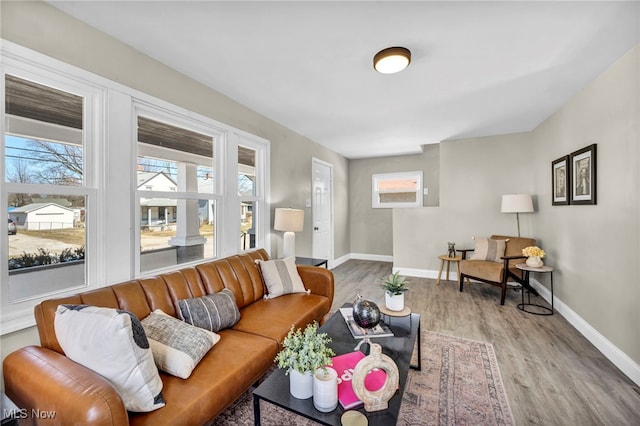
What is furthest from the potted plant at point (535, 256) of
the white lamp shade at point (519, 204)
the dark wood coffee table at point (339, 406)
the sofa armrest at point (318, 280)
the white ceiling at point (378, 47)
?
the sofa armrest at point (318, 280)

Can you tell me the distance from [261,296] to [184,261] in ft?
2.60

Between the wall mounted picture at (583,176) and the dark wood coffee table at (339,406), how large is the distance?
2066mm

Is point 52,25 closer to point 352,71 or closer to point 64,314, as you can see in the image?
point 64,314

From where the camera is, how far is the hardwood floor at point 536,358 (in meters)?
1.65

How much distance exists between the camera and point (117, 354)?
1.11 m

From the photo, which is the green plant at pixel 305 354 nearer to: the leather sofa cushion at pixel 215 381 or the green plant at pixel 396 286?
the leather sofa cushion at pixel 215 381

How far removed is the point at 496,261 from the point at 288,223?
2983 millimetres

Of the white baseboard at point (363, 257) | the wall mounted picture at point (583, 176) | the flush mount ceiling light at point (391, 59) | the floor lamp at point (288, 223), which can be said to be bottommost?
the white baseboard at point (363, 257)

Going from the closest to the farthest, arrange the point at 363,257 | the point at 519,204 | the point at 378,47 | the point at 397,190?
the point at 378,47
the point at 519,204
the point at 397,190
the point at 363,257

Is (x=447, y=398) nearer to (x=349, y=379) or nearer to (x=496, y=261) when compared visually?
(x=349, y=379)

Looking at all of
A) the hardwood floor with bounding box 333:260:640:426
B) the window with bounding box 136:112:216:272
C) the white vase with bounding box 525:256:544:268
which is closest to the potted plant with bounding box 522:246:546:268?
the white vase with bounding box 525:256:544:268

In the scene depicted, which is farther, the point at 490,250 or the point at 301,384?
the point at 490,250

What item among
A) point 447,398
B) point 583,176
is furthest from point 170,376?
point 583,176

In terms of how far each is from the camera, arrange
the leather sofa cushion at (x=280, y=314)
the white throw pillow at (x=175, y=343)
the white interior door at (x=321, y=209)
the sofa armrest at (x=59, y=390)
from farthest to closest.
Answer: the white interior door at (x=321, y=209) < the leather sofa cushion at (x=280, y=314) < the white throw pillow at (x=175, y=343) < the sofa armrest at (x=59, y=390)
